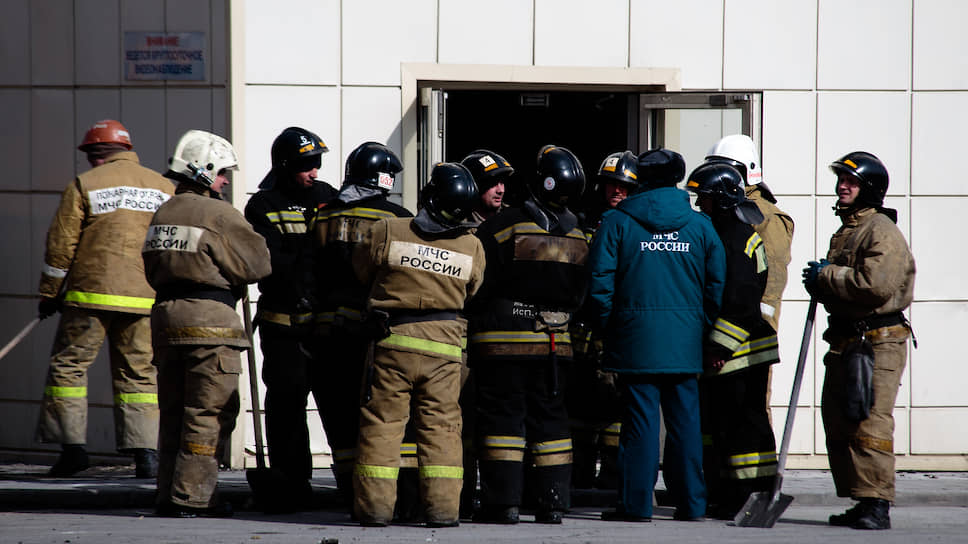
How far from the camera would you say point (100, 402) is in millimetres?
8547

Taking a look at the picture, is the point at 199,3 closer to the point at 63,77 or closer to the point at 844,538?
the point at 63,77

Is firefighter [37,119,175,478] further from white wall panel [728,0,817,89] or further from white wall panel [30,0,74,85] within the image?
white wall panel [728,0,817,89]

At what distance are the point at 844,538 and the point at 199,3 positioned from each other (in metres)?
5.52

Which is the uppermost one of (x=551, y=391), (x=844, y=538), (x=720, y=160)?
(x=720, y=160)

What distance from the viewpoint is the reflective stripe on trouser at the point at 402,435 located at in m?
6.15

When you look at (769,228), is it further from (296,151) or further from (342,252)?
(296,151)

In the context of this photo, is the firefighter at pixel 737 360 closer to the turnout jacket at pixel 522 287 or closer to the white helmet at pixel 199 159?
the turnout jacket at pixel 522 287

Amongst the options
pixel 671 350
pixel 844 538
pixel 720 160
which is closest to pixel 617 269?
pixel 671 350

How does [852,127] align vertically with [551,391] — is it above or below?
above

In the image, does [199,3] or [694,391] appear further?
[199,3]

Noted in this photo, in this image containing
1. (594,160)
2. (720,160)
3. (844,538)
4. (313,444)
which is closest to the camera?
(844,538)

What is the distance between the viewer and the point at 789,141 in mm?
8539

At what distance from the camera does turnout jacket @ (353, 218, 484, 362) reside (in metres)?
6.25

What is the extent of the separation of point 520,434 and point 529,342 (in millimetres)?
499
